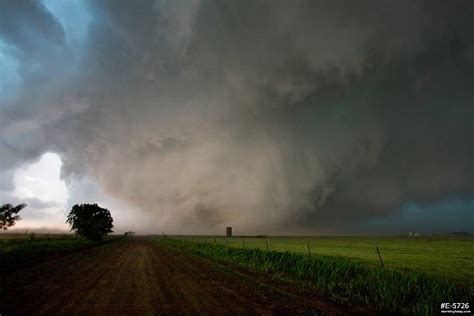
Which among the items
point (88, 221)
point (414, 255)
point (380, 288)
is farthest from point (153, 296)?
point (88, 221)

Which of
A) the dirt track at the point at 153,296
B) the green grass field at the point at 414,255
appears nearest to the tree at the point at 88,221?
the green grass field at the point at 414,255

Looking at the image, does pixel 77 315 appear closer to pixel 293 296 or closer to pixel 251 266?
pixel 293 296

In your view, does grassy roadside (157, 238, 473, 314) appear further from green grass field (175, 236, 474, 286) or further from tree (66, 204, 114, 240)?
tree (66, 204, 114, 240)

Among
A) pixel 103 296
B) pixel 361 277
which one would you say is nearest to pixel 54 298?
pixel 103 296

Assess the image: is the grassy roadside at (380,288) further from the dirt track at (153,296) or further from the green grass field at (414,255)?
the green grass field at (414,255)

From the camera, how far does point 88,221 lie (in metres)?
100

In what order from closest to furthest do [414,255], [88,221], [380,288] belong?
[380,288]
[414,255]
[88,221]

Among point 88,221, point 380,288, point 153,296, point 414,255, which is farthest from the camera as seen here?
point 88,221

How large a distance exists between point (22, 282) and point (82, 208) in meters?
89.6

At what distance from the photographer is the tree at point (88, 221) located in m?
99.1

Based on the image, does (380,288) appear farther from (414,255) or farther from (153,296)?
(414,255)

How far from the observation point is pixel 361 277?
718 inches

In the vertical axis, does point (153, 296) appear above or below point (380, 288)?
above

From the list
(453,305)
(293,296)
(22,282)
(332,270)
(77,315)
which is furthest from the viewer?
(332,270)
